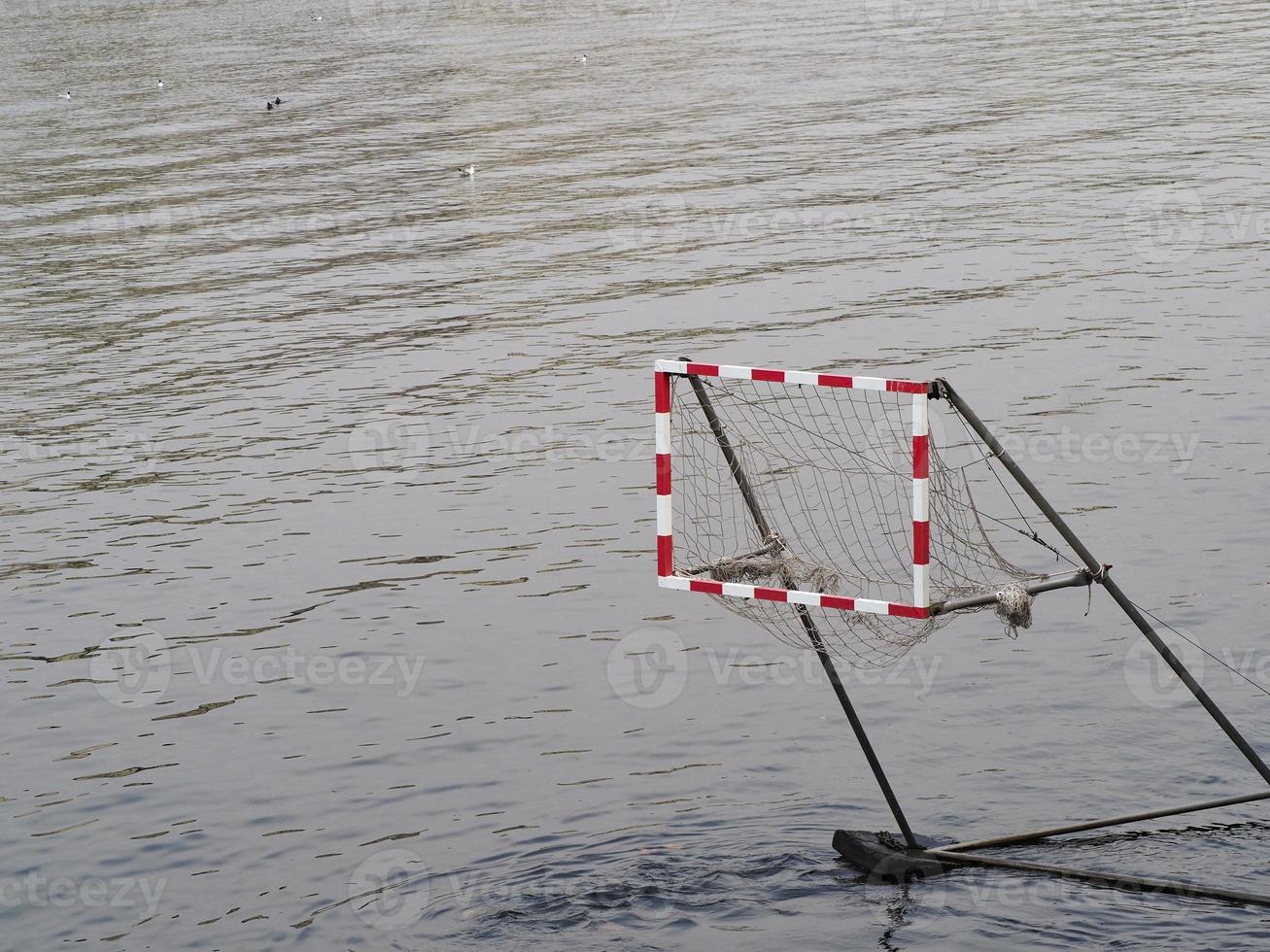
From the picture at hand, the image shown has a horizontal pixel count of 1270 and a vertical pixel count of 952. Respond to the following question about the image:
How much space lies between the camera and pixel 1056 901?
42.1 ft

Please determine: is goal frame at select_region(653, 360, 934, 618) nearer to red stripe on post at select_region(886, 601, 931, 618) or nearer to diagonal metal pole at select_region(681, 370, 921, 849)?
red stripe on post at select_region(886, 601, 931, 618)

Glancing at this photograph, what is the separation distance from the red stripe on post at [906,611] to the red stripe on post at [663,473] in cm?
197

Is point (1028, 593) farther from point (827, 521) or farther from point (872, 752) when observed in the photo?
point (827, 521)

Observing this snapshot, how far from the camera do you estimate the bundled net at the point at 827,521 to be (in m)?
13.7

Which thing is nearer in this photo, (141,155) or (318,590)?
(318,590)

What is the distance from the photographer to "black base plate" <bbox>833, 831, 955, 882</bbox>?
13.3 m

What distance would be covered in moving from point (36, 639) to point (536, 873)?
823cm

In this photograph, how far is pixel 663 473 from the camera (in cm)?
1297

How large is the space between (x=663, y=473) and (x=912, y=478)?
1.83 meters

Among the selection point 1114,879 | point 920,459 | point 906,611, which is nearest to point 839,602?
point 906,611

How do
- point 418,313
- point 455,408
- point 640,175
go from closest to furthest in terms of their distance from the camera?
point 455,408 → point 418,313 → point 640,175

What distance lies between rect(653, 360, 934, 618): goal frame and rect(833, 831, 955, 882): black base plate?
2.02m

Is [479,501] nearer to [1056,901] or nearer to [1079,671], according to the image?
[1079,671]

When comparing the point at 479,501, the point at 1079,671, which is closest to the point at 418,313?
the point at 479,501
